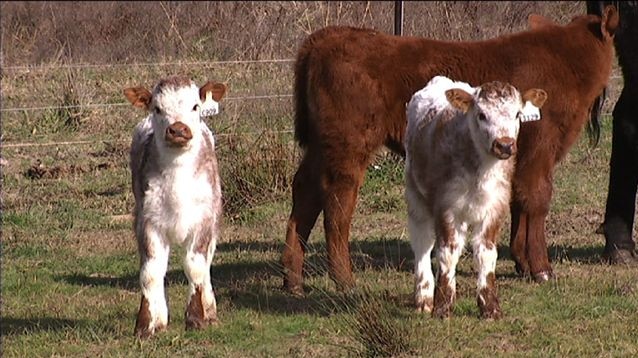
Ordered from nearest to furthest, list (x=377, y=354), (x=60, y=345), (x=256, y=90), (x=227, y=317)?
(x=377, y=354) < (x=60, y=345) < (x=227, y=317) < (x=256, y=90)

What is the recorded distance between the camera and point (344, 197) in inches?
370

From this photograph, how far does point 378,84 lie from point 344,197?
860mm

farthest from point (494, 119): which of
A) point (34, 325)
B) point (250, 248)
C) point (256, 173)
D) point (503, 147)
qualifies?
point (256, 173)

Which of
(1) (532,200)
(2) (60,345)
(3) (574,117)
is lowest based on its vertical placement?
(2) (60,345)

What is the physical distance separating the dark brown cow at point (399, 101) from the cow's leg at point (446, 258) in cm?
103

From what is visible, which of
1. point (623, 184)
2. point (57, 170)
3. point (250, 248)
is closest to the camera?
point (623, 184)

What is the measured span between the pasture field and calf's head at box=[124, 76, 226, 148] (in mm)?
1245

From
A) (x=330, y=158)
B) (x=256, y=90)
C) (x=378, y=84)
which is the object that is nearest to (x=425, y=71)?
(x=378, y=84)

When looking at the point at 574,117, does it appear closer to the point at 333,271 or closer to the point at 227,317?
the point at 333,271

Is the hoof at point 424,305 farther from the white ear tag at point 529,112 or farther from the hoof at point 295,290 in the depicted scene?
the white ear tag at point 529,112

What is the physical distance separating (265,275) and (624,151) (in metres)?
3.02

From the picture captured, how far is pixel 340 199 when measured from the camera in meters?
9.38

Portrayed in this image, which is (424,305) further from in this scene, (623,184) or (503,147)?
(623,184)

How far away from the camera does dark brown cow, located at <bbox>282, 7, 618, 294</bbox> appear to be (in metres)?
9.38
